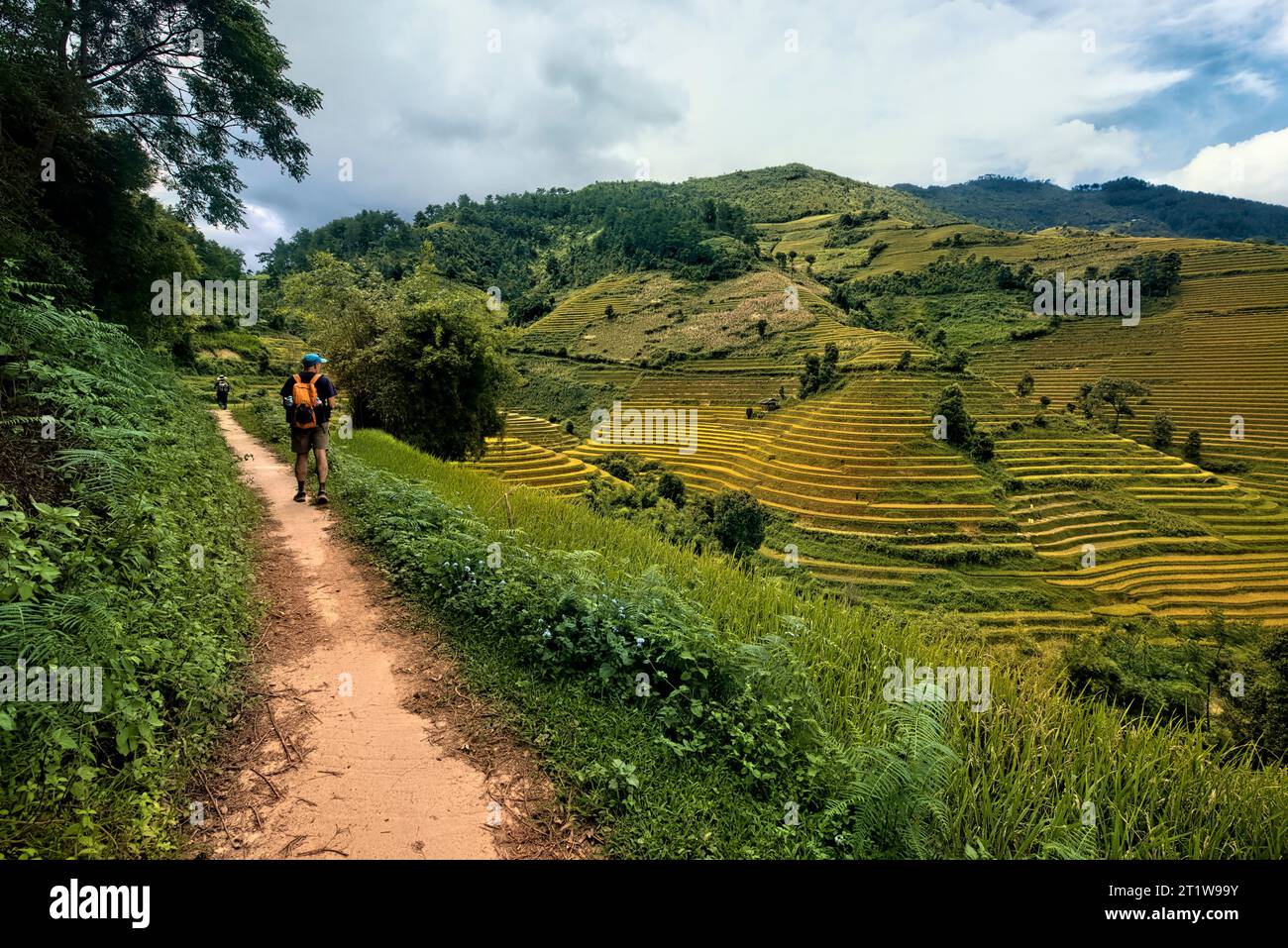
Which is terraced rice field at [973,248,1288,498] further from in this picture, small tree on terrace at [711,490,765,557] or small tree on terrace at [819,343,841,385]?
small tree on terrace at [711,490,765,557]

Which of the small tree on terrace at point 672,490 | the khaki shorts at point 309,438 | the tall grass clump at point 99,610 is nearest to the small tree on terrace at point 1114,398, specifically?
the small tree on terrace at point 672,490

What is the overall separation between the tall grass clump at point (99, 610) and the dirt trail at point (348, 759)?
0.29 metres

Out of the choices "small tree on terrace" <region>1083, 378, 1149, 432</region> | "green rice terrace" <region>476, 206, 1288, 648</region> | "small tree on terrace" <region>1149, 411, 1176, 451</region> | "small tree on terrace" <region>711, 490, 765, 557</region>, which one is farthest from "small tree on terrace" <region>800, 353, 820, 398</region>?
"small tree on terrace" <region>1149, 411, 1176, 451</region>

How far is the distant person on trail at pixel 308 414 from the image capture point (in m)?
8.61

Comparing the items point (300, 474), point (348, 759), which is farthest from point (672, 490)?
point (348, 759)

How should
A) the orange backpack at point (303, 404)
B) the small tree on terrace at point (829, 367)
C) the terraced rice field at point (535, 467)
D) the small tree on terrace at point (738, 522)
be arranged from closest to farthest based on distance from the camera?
1. the orange backpack at point (303, 404)
2. the small tree on terrace at point (738, 522)
3. the terraced rice field at point (535, 467)
4. the small tree on terrace at point (829, 367)

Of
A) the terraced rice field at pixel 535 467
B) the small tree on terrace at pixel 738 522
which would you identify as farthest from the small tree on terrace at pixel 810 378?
the terraced rice field at pixel 535 467

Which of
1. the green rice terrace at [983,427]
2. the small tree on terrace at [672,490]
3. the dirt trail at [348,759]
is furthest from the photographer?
the small tree on terrace at [672,490]

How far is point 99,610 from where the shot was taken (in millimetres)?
2828

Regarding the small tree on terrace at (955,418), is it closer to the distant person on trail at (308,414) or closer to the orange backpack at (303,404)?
the distant person on trail at (308,414)

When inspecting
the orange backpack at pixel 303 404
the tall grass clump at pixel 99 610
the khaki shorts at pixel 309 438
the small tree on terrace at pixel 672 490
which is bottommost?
the small tree on terrace at pixel 672 490

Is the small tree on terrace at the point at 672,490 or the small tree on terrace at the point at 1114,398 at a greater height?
the small tree on terrace at the point at 1114,398

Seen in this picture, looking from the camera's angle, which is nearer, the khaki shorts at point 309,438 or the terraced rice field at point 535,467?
the khaki shorts at point 309,438

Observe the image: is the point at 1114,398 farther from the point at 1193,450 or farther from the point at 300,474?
the point at 300,474
